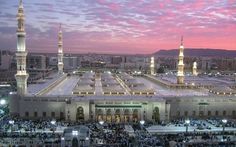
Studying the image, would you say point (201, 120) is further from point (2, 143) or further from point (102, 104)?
point (2, 143)

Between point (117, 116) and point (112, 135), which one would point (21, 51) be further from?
point (112, 135)

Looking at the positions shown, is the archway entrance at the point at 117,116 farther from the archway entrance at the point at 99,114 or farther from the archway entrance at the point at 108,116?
the archway entrance at the point at 99,114

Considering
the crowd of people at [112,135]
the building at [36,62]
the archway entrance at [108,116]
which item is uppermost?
the building at [36,62]

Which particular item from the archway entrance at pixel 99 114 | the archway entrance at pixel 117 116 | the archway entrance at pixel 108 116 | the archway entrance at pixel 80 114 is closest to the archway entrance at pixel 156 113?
the archway entrance at pixel 117 116

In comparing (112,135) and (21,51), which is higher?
(21,51)

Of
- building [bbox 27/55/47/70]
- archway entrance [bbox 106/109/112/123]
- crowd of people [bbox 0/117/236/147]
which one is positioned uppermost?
building [bbox 27/55/47/70]

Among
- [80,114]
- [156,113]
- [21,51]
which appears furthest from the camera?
[21,51]

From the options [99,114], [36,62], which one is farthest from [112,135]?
[36,62]

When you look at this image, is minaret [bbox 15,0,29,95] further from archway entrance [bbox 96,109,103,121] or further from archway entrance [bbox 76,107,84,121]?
archway entrance [bbox 96,109,103,121]

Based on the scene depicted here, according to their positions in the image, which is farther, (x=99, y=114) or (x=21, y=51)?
(x=21, y=51)

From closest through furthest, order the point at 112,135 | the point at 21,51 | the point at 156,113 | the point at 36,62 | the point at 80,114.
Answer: the point at 112,135, the point at 80,114, the point at 156,113, the point at 21,51, the point at 36,62

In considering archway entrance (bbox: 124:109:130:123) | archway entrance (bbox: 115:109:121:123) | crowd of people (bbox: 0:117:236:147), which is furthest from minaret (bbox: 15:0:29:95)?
archway entrance (bbox: 124:109:130:123)

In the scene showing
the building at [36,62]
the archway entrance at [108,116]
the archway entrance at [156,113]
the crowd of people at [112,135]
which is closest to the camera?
the crowd of people at [112,135]
